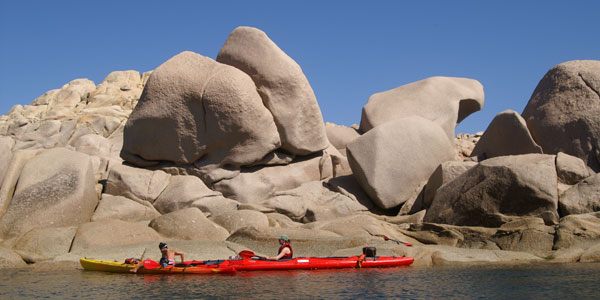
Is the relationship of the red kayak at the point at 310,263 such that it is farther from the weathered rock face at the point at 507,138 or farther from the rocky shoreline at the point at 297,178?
the weathered rock face at the point at 507,138

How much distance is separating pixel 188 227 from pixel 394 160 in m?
7.92

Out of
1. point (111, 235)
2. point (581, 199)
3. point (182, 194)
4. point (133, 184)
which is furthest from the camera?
point (133, 184)

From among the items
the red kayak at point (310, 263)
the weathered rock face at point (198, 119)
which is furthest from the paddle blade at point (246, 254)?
the weathered rock face at point (198, 119)

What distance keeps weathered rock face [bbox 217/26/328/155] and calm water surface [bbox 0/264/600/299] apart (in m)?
9.65

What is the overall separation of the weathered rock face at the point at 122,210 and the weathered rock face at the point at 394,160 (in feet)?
23.6

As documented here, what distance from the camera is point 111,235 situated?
1614 cm

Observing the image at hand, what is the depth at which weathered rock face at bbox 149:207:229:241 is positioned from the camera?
16.8m

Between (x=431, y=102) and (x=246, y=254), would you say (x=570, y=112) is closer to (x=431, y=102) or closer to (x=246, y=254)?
(x=431, y=102)

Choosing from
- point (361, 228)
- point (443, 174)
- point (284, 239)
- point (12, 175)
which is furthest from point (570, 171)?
A: point (12, 175)

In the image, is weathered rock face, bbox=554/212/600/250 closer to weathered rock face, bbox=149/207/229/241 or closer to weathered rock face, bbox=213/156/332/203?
weathered rock face, bbox=149/207/229/241

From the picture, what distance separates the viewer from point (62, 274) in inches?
543

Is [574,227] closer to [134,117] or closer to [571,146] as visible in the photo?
[571,146]

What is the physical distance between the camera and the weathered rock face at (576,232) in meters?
15.0

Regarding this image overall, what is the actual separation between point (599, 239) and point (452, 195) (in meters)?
4.46
